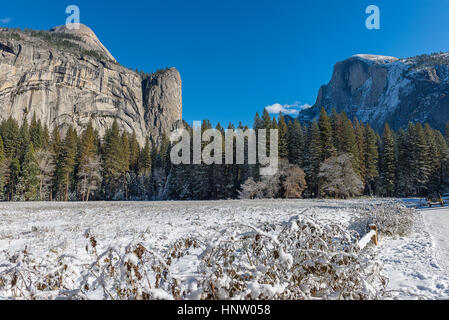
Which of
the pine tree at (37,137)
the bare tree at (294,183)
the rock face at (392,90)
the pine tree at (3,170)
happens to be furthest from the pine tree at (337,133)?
the rock face at (392,90)

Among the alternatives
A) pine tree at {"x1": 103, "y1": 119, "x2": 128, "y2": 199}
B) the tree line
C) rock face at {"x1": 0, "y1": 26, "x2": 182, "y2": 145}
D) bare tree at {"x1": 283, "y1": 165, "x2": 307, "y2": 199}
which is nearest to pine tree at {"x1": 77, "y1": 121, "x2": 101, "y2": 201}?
the tree line

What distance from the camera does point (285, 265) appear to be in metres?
2.39

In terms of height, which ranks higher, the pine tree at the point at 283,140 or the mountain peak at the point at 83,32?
the mountain peak at the point at 83,32

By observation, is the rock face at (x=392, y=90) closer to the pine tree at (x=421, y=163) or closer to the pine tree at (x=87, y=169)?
the pine tree at (x=421, y=163)

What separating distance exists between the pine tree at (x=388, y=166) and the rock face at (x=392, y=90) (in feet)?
292

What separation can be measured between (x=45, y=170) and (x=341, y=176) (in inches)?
1917

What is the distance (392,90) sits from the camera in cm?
12725

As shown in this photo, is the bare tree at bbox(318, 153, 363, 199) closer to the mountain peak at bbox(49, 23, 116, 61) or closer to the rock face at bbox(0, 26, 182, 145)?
the rock face at bbox(0, 26, 182, 145)

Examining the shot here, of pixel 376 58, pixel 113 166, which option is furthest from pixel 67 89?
pixel 376 58

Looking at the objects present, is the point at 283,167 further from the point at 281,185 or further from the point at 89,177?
the point at 89,177

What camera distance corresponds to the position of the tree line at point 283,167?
3422 cm

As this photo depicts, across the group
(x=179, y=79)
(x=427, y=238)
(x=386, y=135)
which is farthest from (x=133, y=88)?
(x=427, y=238)

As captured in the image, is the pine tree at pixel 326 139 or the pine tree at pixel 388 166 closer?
the pine tree at pixel 326 139

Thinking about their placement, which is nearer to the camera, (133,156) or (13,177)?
(13,177)
